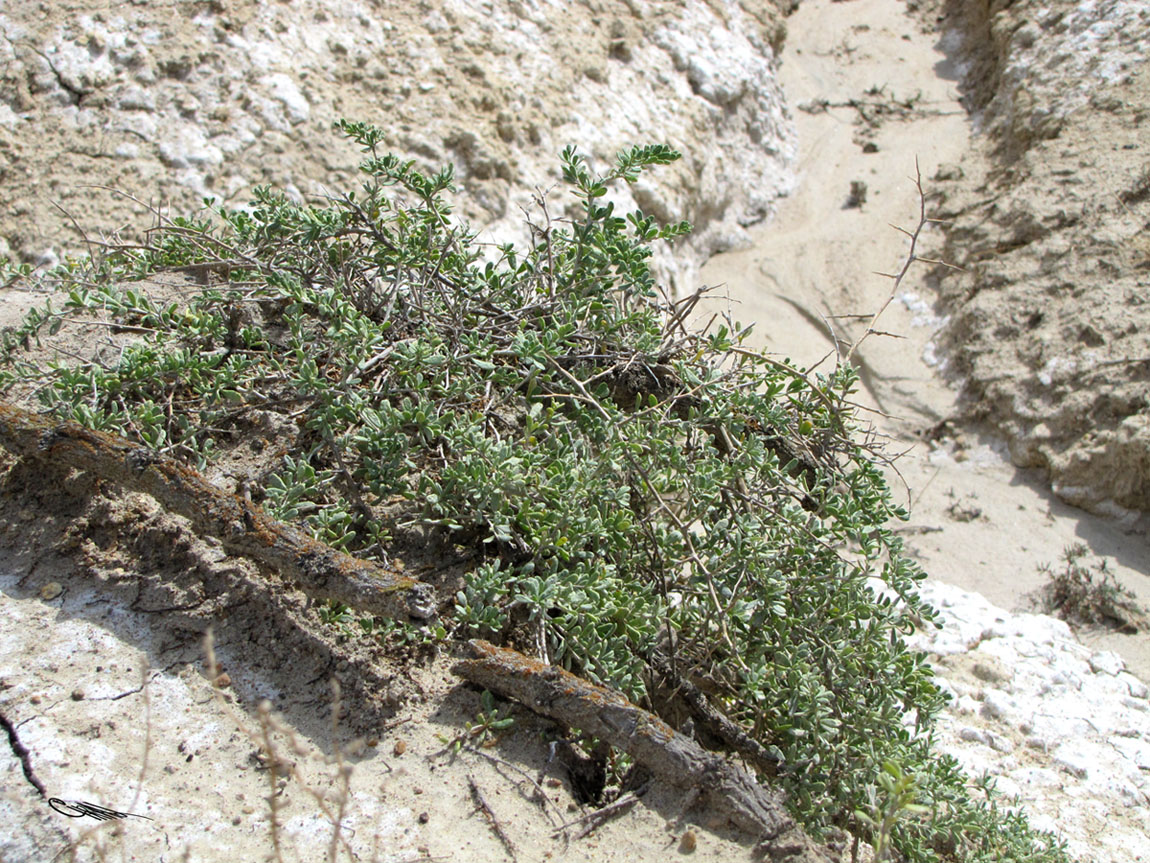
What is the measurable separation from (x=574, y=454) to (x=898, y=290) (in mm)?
5286

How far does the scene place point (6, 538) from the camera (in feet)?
7.13

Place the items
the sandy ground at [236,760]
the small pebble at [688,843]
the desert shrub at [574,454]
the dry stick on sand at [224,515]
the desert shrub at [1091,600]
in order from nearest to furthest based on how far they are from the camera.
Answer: the sandy ground at [236,760], the small pebble at [688,843], the dry stick on sand at [224,515], the desert shrub at [574,454], the desert shrub at [1091,600]

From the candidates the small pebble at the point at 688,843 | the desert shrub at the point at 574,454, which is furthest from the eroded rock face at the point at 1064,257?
the small pebble at the point at 688,843

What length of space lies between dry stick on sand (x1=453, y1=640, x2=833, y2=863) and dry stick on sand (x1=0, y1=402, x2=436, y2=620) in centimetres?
28

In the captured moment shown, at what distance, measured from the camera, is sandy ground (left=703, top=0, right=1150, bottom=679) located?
4816 mm

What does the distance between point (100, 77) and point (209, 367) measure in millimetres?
2936

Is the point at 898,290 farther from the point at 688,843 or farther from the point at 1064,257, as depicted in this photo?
the point at 688,843

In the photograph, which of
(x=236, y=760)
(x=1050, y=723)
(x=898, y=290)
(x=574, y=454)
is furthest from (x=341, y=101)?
(x=1050, y=723)

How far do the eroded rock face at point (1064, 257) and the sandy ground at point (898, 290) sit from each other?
22 cm

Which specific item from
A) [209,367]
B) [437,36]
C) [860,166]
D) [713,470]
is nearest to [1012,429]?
[860,166]

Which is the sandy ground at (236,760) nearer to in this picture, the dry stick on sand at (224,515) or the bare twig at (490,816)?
the bare twig at (490,816)

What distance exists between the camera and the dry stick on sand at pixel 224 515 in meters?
1.84

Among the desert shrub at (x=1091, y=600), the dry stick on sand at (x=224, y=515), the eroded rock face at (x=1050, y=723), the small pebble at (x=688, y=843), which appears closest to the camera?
the small pebble at (x=688, y=843)

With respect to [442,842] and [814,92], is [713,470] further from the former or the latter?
[814,92]
